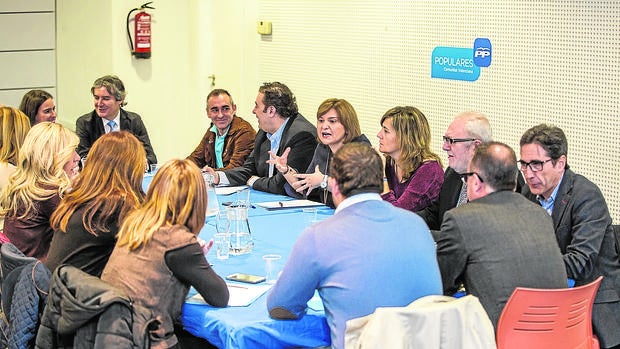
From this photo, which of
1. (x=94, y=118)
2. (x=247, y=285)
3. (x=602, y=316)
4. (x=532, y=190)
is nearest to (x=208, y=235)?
(x=247, y=285)

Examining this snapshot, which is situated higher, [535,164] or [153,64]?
[153,64]

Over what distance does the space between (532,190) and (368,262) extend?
133 cm

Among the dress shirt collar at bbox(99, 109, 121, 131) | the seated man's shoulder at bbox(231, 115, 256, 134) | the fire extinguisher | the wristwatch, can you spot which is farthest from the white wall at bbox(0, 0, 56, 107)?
the wristwatch

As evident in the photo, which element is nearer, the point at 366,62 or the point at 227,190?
the point at 227,190

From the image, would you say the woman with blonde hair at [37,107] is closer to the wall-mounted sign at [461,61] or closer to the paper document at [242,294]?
the wall-mounted sign at [461,61]

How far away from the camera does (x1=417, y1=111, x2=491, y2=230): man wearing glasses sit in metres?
4.89

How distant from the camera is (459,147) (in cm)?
494

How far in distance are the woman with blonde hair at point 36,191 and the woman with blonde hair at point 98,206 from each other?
1.57ft

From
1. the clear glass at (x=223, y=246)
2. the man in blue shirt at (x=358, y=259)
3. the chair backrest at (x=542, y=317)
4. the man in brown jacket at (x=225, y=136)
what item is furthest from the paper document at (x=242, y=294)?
the man in brown jacket at (x=225, y=136)

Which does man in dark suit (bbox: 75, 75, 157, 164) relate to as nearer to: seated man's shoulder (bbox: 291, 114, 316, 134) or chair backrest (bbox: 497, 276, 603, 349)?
seated man's shoulder (bbox: 291, 114, 316, 134)

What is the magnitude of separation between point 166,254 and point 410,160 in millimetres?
2041

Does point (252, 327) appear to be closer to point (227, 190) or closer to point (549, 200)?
point (549, 200)

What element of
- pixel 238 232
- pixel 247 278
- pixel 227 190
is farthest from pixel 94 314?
pixel 227 190

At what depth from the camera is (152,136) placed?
28.9 feet
